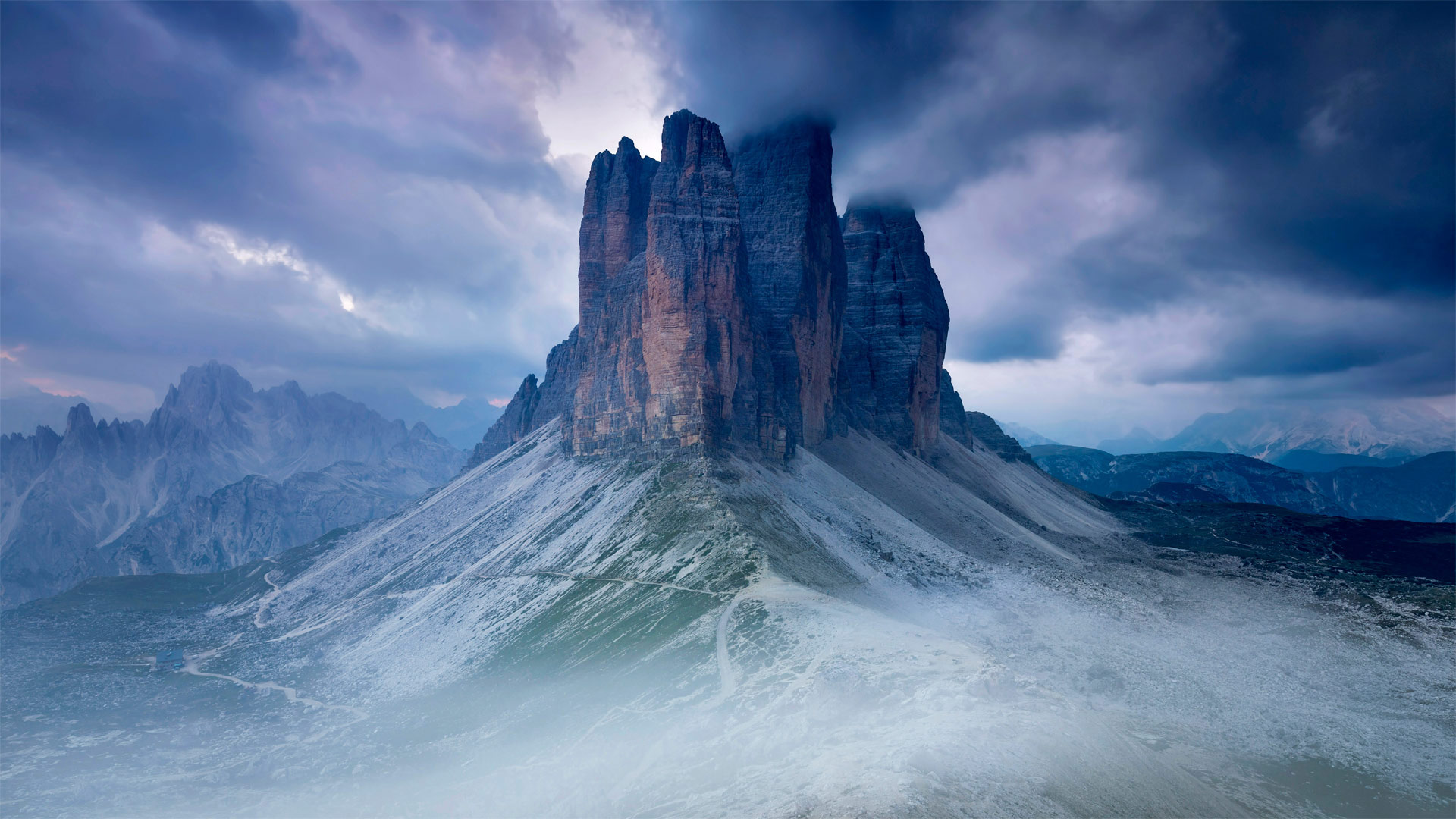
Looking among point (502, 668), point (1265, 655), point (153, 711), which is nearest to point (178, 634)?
point (153, 711)

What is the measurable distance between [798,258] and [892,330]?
139 feet

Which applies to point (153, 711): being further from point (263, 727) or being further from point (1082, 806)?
point (1082, 806)

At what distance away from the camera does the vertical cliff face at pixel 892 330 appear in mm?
146500

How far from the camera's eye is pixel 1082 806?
28.8 metres

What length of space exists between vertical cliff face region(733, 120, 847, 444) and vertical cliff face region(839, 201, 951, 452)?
14.8 meters

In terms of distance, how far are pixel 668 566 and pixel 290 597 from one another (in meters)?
80.5

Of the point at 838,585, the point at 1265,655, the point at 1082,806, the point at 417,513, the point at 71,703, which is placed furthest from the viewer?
the point at 417,513

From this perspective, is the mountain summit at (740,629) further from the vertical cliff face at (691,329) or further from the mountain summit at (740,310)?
the mountain summit at (740,310)

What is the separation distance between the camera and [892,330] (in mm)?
155250

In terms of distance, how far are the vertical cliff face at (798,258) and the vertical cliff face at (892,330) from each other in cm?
1475

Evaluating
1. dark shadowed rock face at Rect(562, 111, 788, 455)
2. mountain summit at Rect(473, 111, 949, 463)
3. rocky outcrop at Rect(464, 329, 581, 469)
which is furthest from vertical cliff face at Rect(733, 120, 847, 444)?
rocky outcrop at Rect(464, 329, 581, 469)

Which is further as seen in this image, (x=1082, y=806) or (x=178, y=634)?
(x=178, y=634)

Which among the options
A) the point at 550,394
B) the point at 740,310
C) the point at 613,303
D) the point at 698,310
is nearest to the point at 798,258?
the point at 740,310

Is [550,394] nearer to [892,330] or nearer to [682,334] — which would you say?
[892,330]
